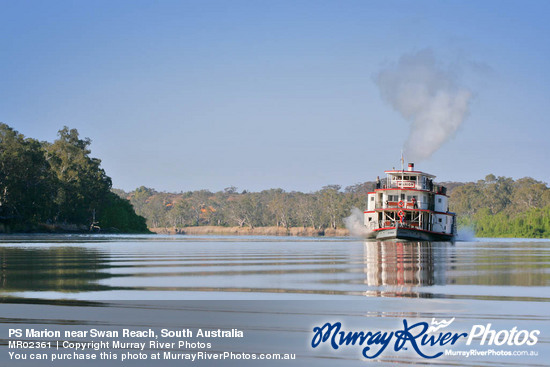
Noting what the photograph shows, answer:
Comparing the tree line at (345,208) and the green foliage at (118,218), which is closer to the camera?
the green foliage at (118,218)

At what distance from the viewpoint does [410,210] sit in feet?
201

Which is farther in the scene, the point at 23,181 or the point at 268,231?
the point at 268,231

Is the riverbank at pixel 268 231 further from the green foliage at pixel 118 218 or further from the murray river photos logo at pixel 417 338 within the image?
the murray river photos logo at pixel 417 338

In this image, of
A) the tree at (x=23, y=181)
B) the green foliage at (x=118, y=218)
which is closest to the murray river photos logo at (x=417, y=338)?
the tree at (x=23, y=181)

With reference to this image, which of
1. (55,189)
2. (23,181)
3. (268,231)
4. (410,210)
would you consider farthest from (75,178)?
(268,231)

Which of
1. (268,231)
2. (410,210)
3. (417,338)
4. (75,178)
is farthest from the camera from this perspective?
(268,231)

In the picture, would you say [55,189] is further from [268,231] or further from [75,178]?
[268,231]

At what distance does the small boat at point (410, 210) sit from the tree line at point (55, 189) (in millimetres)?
41528

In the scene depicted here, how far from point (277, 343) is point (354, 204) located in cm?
16090

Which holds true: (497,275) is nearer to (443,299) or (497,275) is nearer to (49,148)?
(443,299)

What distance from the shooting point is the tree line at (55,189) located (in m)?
82.4

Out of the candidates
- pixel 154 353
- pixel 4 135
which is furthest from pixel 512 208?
Result: pixel 154 353

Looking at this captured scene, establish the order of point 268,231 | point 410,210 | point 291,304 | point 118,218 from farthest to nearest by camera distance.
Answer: point 268,231, point 118,218, point 410,210, point 291,304

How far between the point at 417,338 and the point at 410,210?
5502 cm
